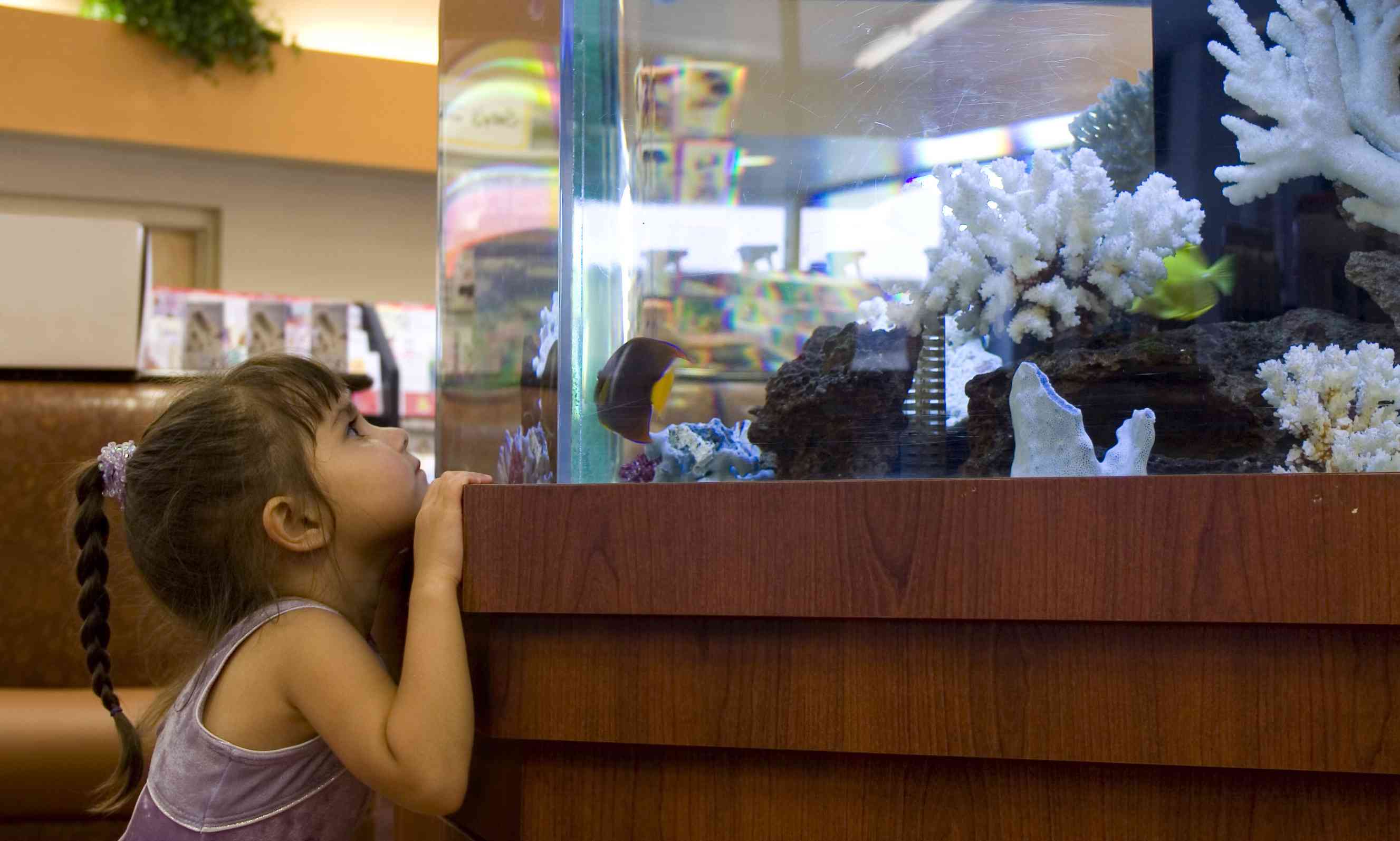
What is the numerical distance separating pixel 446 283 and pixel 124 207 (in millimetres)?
3847

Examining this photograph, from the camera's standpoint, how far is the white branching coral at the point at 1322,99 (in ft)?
2.54

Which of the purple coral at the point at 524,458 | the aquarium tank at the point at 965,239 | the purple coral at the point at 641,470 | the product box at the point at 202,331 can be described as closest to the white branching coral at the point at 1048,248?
the aquarium tank at the point at 965,239

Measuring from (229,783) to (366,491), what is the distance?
24cm

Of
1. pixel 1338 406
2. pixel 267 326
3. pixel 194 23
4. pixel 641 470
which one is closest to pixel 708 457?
pixel 641 470

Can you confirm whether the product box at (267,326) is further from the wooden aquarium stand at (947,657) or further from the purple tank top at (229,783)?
the wooden aquarium stand at (947,657)

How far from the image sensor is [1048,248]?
2.50 ft

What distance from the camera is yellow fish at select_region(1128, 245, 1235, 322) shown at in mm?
789

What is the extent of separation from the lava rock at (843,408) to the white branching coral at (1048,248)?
0.04 m

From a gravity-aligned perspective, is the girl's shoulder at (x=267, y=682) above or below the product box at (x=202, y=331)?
below

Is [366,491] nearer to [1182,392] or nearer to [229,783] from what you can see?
[229,783]

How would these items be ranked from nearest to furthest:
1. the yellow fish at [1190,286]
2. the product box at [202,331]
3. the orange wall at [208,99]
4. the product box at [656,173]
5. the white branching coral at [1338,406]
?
the white branching coral at [1338,406]
the yellow fish at [1190,286]
the product box at [656,173]
the product box at [202,331]
the orange wall at [208,99]

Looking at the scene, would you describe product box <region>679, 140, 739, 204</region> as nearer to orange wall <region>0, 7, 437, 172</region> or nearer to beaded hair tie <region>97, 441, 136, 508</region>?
beaded hair tie <region>97, 441, 136, 508</region>

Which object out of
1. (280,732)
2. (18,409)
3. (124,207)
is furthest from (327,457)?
(124,207)

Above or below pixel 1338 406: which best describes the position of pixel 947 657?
below
